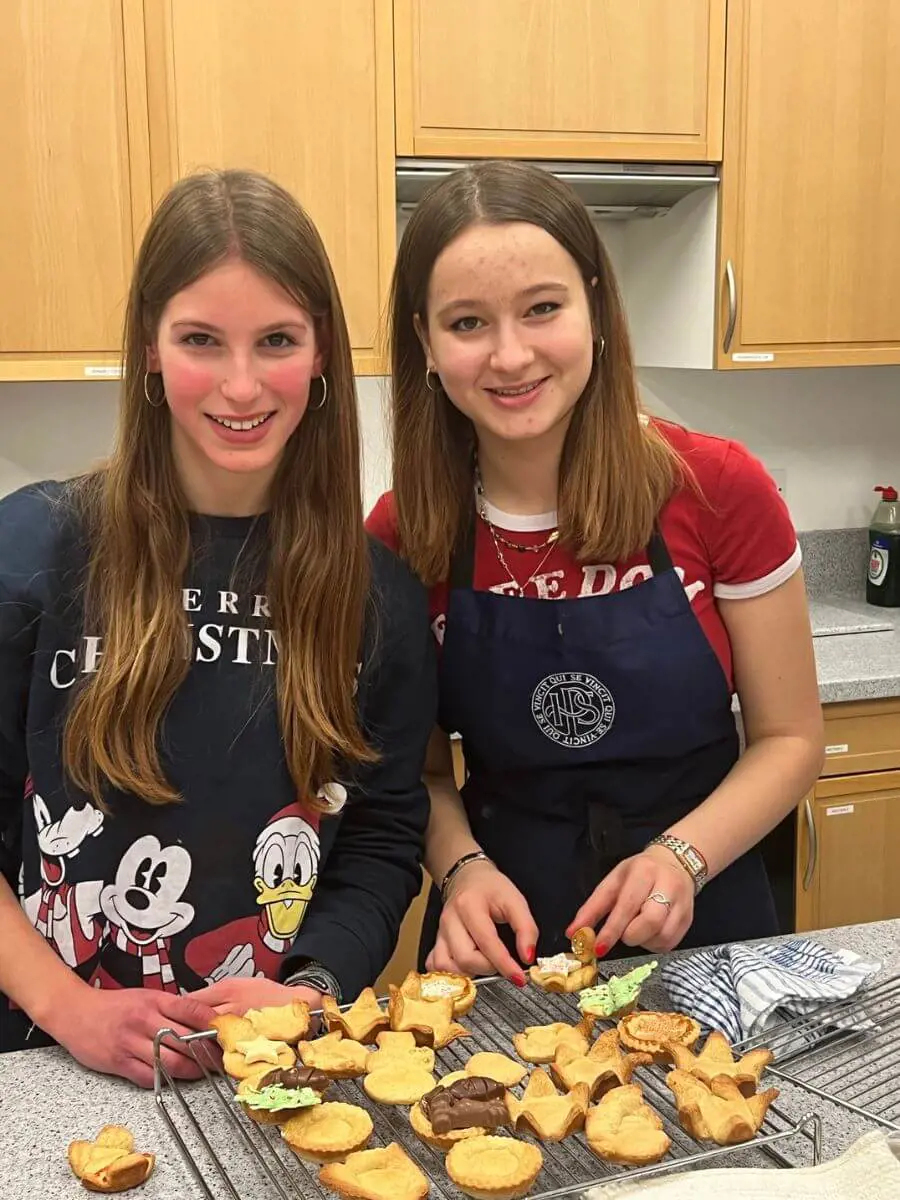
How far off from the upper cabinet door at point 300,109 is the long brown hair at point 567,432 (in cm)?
101

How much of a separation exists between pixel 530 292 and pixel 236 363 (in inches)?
11.9

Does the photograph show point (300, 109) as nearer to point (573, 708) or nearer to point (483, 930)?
point (573, 708)

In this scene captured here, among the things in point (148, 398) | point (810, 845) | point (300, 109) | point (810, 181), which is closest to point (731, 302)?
point (810, 181)

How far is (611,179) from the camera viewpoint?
2.46 meters

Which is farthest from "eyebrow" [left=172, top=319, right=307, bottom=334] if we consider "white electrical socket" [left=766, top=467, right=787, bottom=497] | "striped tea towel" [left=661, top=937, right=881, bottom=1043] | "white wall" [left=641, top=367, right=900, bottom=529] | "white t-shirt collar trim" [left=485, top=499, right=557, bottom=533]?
"white electrical socket" [left=766, top=467, right=787, bottom=497]

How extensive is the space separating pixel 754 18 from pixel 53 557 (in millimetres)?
1952

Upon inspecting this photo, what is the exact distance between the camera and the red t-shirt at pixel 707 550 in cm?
135

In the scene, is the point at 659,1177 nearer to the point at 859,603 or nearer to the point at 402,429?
the point at 402,429

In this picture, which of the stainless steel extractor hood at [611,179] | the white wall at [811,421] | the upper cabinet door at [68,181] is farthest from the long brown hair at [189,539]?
the white wall at [811,421]

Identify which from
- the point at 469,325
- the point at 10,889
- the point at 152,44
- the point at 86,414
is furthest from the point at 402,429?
the point at 86,414

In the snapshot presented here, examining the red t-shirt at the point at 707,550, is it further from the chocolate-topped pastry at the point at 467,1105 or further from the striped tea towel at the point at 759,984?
the chocolate-topped pastry at the point at 467,1105

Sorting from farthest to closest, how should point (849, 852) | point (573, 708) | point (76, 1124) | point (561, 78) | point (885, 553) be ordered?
1. point (885, 553)
2. point (849, 852)
3. point (561, 78)
4. point (573, 708)
5. point (76, 1124)

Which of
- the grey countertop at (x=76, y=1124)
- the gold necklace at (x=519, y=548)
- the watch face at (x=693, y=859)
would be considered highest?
the gold necklace at (x=519, y=548)

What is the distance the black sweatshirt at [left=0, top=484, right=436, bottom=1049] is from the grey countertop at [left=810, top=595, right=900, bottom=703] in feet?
4.01
